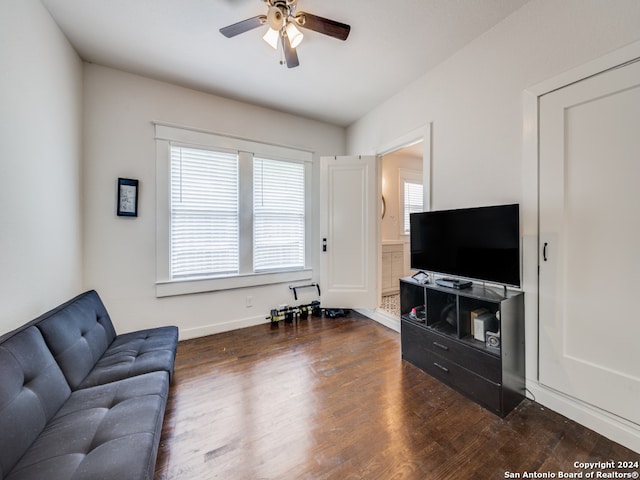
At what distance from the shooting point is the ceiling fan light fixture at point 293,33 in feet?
5.55

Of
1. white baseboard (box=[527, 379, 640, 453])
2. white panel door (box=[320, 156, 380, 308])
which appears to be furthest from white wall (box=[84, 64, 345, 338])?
white baseboard (box=[527, 379, 640, 453])

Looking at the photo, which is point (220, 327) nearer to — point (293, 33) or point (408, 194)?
point (293, 33)

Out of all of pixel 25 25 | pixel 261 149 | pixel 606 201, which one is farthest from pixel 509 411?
pixel 25 25

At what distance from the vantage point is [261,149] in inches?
126

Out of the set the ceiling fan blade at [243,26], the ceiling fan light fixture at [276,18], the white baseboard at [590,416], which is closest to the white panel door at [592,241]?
the white baseboard at [590,416]

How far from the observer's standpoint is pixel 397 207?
4.83 meters

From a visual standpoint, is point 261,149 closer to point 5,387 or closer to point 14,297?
point 14,297

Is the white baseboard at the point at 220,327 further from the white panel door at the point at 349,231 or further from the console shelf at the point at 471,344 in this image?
the console shelf at the point at 471,344

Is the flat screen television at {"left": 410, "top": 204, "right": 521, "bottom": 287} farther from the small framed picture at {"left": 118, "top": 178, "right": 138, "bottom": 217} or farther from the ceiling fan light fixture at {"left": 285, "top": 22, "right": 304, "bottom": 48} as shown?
the small framed picture at {"left": 118, "top": 178, "right": 138, "bottom": 217}

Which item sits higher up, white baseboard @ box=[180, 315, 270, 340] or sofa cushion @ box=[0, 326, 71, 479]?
sofa cushion @ box=[0, 326, 71, 479]

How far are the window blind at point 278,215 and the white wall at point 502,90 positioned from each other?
5.66 feet

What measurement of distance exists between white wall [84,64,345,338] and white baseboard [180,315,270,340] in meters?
0.01

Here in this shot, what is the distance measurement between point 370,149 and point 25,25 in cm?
316

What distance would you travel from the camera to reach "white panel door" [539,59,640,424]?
138 cm
